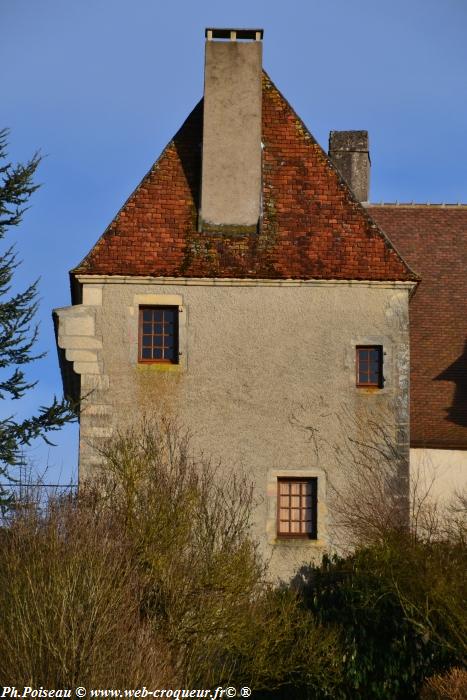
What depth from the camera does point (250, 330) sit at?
2336 centimetres

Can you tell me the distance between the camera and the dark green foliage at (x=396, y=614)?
2047cm

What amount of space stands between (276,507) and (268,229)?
14.4ft

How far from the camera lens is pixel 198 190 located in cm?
2439

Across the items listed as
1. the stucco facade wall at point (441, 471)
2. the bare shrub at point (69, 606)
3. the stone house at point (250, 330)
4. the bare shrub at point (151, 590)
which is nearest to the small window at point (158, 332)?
the stone house at point (250, 330)

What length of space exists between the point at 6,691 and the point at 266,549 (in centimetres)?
688

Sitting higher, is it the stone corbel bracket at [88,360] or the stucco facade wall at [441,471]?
the stone corbel bracket at [88,360]

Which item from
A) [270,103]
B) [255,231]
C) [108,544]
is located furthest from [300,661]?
[270,103]

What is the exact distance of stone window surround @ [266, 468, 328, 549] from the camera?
2269 centimetres

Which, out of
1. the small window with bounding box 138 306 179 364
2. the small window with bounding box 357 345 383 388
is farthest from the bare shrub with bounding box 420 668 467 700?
the small window with bounding box 138 306 179 364

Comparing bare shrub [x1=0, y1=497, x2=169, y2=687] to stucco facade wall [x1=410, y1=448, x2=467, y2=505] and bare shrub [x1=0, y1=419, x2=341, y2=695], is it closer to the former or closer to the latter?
bare shrub [x1=0, y1=419, x2=341, y2=695]

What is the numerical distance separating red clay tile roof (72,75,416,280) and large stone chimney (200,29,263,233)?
11.9 inches

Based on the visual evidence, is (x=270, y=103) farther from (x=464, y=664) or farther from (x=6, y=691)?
(x=6, y=691)

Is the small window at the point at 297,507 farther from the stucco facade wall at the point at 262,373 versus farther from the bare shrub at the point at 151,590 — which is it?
the bare shrub at the point at 151,590

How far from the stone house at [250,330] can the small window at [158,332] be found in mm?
15
